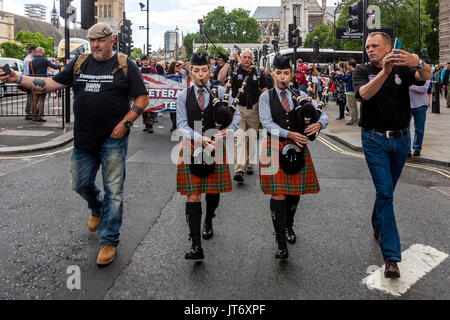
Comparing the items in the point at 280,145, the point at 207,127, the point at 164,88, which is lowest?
the point at 280,145

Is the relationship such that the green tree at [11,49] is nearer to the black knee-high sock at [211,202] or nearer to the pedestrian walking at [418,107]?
the pedestrian walking at [418,107]

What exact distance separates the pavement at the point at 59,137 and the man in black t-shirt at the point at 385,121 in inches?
206

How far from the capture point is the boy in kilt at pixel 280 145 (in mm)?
3887

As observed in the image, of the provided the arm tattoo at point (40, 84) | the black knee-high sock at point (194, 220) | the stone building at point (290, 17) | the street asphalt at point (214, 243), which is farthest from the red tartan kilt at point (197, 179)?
the stone building at point (290, 17)

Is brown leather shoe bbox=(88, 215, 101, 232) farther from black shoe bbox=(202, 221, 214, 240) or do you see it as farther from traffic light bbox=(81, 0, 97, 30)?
traffic light bbox=(81, 0, 97, 30)

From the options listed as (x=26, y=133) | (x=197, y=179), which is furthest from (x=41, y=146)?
(x=197, y=179)

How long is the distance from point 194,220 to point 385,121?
1.84 m

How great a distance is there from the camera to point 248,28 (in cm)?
12838

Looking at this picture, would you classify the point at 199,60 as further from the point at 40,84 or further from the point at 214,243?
the point at 214,243

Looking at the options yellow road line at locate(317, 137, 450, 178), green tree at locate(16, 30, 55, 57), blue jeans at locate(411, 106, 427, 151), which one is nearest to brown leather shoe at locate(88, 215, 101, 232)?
yellow road line at locate(317, 137, 450, 178)

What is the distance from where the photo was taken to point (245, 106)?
288 inches

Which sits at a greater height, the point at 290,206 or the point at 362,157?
the point at 362,157
